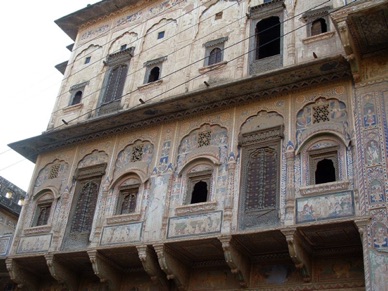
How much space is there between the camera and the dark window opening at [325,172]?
9.80 metres

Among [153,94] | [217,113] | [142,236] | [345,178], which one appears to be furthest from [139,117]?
[345,178]

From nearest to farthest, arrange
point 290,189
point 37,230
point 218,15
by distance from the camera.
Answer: point 290,189
point 37,230
point 218,15

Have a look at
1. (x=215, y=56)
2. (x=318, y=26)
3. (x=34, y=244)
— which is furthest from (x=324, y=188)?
(x=34, y=244)

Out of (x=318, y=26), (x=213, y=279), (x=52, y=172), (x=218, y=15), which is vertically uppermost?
(x=218, y=15)

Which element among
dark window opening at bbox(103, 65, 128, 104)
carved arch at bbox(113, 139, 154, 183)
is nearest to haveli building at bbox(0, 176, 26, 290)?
dark window opening at bbox(103, 65, 128, 104)

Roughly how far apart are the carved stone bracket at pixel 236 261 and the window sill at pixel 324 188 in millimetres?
1677

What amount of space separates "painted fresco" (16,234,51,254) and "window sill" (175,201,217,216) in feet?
12.1

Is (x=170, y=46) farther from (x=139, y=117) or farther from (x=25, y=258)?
(x=25, y=258)

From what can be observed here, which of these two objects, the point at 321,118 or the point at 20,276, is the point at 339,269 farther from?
the point at 20,276

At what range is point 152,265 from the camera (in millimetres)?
10492

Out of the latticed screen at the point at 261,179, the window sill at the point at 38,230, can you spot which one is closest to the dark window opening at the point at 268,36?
the latticed screen at the point at 261,179

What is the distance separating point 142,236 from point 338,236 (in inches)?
162

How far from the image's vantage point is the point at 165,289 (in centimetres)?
1072

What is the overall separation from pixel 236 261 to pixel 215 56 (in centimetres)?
551
